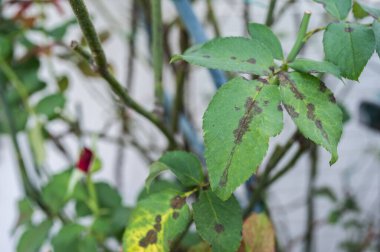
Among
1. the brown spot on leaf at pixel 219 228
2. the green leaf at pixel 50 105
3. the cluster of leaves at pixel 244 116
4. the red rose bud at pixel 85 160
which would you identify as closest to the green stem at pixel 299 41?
the cluster of leaves at pixel 244 116

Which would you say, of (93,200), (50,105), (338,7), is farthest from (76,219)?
(338,7)

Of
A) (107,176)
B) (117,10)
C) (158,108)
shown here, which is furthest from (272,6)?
(107,176)

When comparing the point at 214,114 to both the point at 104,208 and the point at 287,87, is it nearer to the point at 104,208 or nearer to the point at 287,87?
the point at 287,87

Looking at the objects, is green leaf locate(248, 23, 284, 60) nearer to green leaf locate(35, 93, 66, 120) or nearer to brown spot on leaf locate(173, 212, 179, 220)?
brown spot on leaf locate(173, 212, 179, 220)

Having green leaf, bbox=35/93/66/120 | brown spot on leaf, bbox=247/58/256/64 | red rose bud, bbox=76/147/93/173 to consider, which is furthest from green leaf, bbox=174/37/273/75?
green leaf, bbox=35/93/66/120

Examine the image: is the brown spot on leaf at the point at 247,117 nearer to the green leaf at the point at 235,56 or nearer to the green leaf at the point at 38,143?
the green leaf at the point at 235,56

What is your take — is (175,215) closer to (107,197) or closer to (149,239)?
(149,239)
